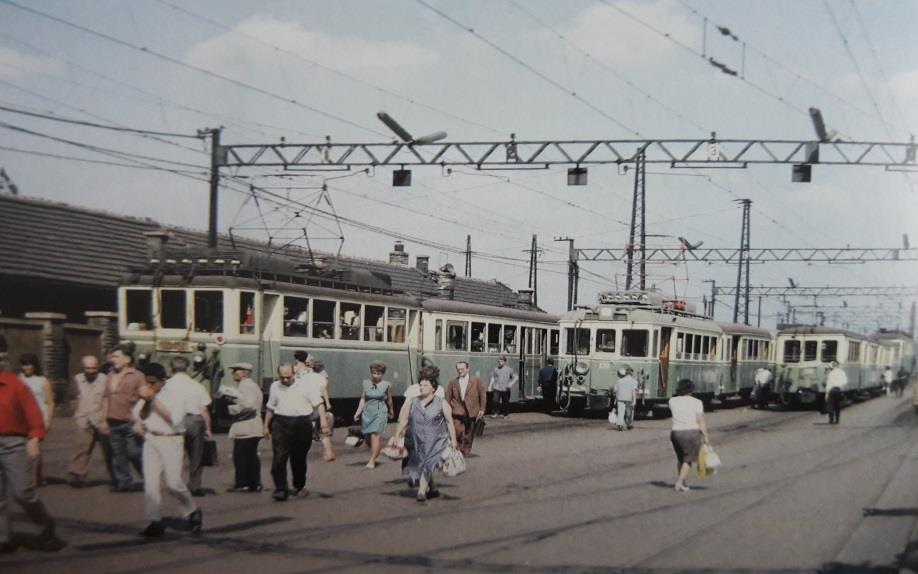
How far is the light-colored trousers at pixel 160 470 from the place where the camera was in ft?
31.0

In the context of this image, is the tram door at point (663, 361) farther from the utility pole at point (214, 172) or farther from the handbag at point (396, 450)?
the handbag at point (396, 450)

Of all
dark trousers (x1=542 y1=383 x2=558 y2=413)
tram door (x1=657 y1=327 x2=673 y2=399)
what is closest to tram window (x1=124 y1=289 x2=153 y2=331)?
dark trousers (x1=542 y1=383 x2=558 y2=413)

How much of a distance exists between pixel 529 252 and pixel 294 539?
45.2 m

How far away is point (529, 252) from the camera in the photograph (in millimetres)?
54594

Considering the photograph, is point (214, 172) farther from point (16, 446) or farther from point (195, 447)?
point (16, 446)

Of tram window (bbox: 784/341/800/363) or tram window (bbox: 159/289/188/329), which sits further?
tram window (bbox: 784/341/800/363)

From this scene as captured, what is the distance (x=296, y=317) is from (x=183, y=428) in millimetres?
12253

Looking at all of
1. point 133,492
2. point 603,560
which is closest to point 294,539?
point 603,560

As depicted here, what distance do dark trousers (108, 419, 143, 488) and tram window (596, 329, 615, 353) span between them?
18.9 metres

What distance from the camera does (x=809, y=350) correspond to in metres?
39.5

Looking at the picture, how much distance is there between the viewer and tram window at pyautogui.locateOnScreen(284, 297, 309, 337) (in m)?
21.8

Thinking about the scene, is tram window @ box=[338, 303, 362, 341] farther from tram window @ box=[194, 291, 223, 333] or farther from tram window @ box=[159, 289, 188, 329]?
tram window @ box=[159, 289, 188, 329]

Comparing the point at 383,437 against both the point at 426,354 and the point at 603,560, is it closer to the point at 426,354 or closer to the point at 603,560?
the point at 426,354

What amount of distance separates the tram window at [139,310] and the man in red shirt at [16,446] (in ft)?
41.5
